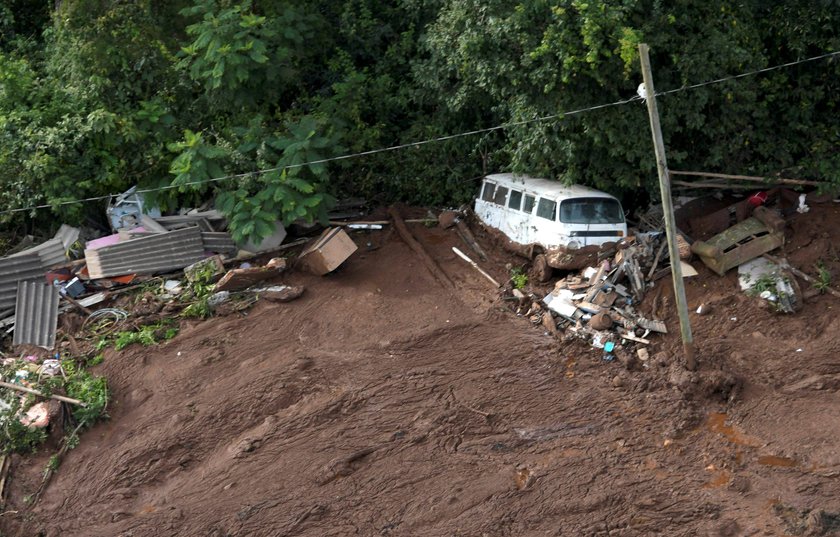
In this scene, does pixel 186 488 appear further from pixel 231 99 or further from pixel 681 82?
pixel 681 82

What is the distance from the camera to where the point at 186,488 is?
39.8ft

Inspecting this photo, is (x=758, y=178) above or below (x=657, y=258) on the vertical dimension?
above

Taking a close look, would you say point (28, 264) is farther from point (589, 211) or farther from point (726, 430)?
point (726, 430)

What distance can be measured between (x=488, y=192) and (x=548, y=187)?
1.71m

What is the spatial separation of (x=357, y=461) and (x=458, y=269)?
5.17 metres

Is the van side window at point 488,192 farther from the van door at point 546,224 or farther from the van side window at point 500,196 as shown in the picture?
the van door at point 546,224

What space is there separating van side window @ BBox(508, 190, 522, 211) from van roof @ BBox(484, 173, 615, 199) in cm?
14

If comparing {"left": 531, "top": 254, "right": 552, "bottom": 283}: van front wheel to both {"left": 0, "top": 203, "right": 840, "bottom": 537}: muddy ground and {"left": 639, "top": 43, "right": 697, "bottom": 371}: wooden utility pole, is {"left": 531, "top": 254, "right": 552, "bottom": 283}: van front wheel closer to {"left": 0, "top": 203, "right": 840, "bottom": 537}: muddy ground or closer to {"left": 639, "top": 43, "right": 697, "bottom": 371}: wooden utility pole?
{"left": 0, "top": 203, "right": 840, "bottom": 537}: muddy ground

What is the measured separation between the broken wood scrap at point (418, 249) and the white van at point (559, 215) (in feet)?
4.89

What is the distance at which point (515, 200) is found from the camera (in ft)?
54.5

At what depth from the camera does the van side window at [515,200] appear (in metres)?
16.5

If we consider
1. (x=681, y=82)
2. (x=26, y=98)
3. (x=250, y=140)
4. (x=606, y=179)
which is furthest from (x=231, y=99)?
(x=681, y=82)

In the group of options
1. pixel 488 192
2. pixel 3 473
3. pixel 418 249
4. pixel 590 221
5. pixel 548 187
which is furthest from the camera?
pixel 488 192

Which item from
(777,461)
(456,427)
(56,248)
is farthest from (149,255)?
(777,461)
